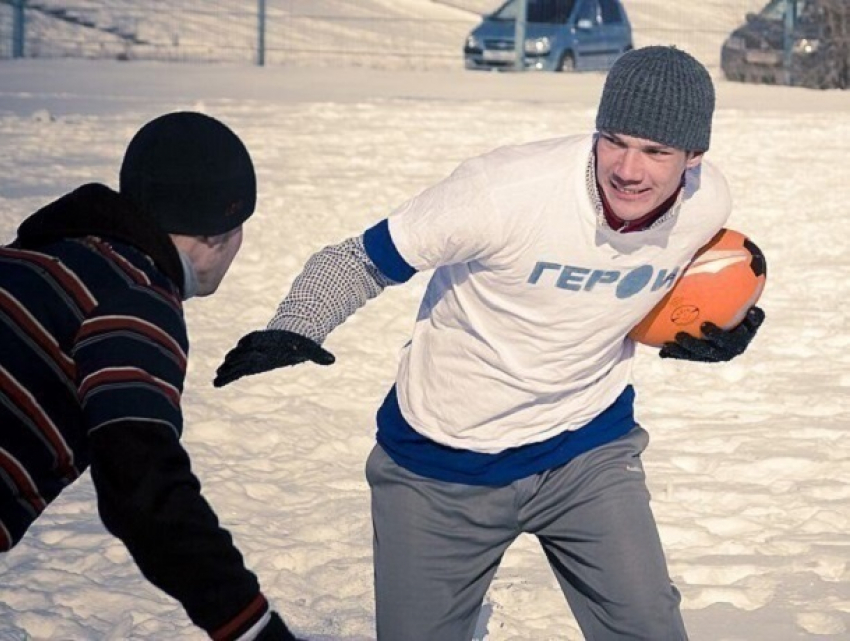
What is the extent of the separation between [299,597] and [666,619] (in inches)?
86.8

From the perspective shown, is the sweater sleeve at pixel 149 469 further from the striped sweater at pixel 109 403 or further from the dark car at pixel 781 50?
the dark car at pixel 781 50

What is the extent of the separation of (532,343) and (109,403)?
162 centimetres

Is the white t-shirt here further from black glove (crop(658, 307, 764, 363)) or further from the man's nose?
black glove (crop(658, 307, 764, 363))

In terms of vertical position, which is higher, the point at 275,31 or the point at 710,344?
the point at 710,344

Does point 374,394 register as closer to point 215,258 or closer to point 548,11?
point 215,258

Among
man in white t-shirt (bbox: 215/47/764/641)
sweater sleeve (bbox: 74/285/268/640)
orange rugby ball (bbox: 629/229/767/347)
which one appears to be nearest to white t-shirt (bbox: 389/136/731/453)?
man in white t-shirt (bbox: 215/47/764/641)

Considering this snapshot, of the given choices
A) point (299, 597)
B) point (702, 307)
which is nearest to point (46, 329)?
point (702, 307)

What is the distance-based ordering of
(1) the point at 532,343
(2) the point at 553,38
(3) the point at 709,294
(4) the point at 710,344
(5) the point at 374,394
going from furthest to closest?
(2) the point at 553,38
(5) the point at 374,394
(4) the point at 710,344
(3) the point at 709,294
(1) the point at 532,343

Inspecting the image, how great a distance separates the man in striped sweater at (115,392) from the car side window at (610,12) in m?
19.0

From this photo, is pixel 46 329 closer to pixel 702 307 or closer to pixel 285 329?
pixel 285 329

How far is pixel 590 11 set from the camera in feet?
69.9

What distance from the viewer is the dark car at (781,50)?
19.7 m

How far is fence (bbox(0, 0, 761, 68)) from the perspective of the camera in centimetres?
2261

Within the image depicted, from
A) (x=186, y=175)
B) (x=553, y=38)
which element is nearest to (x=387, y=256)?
(x=186, y=175)
